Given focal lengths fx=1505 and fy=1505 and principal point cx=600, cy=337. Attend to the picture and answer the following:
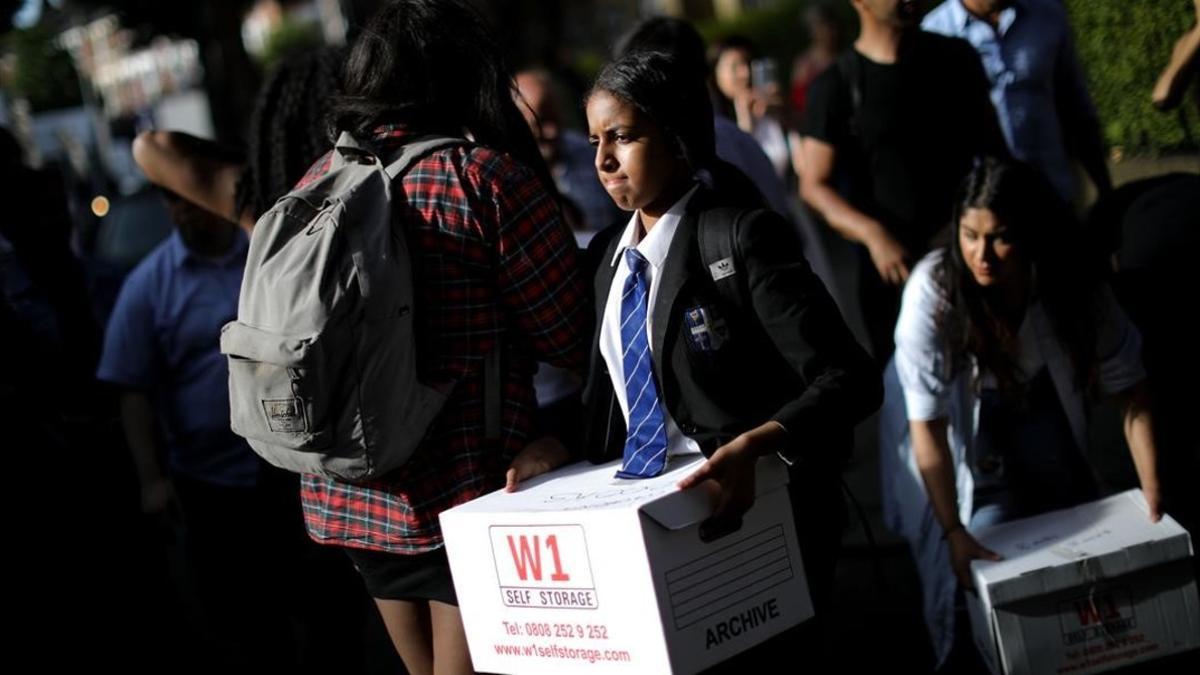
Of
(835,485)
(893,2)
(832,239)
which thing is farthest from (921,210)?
(832,239)

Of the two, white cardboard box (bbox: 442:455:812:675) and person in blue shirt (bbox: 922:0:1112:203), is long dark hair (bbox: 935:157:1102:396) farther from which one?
white cardboard box (bbox: 442:455:812:675)

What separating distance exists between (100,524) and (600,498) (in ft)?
8.50

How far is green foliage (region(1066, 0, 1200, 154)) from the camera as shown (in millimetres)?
5043

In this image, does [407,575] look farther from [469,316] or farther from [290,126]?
[290,126]

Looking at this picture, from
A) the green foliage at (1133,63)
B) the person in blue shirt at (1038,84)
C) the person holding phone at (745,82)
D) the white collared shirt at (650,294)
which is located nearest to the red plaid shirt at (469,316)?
the white collared shirt at (650,294)

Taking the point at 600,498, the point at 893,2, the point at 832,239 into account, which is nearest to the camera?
the point at 600,498

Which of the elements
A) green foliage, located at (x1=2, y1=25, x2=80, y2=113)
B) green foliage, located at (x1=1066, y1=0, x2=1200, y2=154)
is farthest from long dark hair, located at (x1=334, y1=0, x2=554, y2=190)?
green foliage, located at (x1=2, y1=25, x2=80, y2=113)

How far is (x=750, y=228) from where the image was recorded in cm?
267

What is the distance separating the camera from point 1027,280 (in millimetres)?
3994

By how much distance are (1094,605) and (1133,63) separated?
8.39 feet

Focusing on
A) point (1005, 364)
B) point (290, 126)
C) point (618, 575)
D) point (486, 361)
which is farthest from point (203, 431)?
point (618, 575)

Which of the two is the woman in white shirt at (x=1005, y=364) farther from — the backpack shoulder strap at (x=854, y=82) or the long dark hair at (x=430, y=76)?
the long dark hair at (x=430, y=76)

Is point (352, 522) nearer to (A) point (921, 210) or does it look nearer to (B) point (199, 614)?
(A) point (921, 210)

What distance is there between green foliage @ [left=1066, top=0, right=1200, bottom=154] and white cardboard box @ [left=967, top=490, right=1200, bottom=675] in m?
2.02
